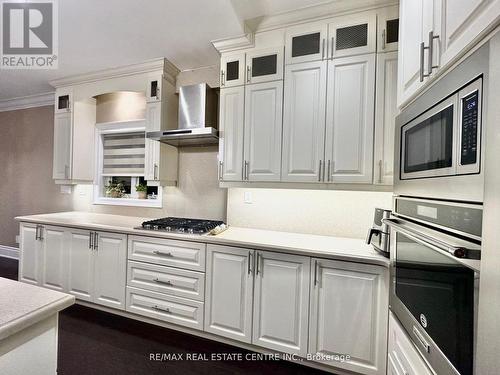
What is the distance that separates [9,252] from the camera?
13.4ft

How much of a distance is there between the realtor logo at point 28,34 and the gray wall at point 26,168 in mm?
1274

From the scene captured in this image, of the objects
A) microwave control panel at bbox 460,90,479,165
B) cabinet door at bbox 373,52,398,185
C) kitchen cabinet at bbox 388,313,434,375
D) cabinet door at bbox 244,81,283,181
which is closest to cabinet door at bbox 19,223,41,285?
cabinet door at bbox 244,81,283,181

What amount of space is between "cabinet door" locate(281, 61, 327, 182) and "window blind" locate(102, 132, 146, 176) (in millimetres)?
2051

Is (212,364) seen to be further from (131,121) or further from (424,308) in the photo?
(131,121)

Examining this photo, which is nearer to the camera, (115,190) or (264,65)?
(264,65)

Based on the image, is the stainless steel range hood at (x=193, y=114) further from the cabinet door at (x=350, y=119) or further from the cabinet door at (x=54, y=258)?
the cabinet door at (x=54, y=258)

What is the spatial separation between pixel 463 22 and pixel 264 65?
1588mm

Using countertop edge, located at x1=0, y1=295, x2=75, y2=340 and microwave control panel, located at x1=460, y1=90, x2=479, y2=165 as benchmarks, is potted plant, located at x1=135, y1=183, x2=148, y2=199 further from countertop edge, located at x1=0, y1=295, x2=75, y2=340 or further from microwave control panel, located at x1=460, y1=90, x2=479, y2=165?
microwave control panel, located at x1=460, y1=90, x2=479, y2=165

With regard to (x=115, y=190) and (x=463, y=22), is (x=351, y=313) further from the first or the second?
(x=115, y=190)

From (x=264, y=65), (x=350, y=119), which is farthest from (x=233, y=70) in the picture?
(x=350, y=119)

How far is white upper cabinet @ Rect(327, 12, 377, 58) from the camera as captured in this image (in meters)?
1.83

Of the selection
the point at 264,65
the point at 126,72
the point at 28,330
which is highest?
the point at 126,72

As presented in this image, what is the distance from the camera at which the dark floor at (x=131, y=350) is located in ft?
5.87

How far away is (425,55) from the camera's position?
995 millimetres
